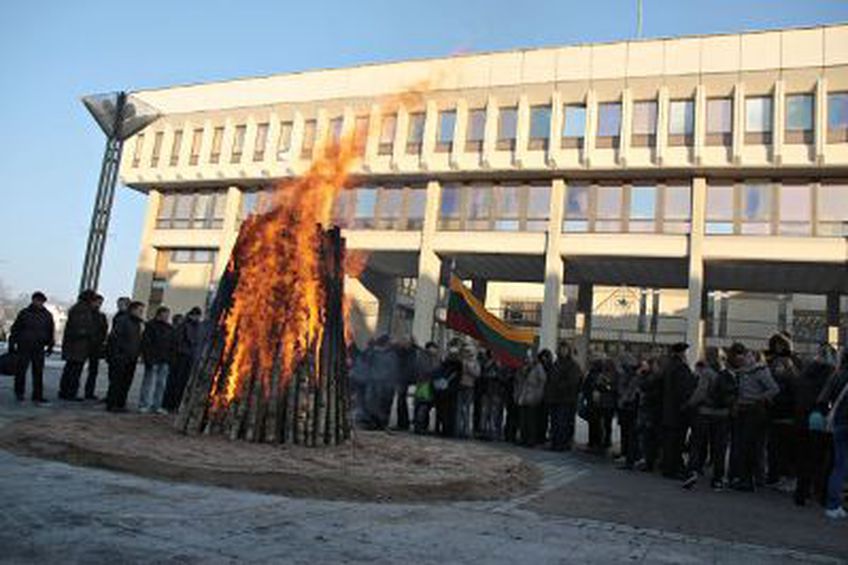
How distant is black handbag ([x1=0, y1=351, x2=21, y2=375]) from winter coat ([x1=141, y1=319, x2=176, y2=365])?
169cm

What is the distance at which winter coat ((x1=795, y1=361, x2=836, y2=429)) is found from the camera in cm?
854

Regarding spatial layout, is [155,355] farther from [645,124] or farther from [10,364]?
[645,124]

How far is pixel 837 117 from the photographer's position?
26.2 metres

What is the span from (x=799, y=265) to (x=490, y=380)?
1897 centimetres

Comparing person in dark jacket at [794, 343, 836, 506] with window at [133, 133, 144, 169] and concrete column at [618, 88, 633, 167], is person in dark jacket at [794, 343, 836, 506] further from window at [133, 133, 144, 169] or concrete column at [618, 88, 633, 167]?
window at [133, 133, 144, 169]

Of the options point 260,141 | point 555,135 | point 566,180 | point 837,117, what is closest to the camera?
point 837,117

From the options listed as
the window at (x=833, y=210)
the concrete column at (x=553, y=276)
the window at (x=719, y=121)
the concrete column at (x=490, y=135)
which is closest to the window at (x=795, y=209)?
the window at (x=833, y=210)

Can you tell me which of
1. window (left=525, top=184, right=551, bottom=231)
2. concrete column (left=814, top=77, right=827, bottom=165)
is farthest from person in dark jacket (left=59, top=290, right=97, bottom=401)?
concrete column (left=814, top=77, right=827, bottom=165)

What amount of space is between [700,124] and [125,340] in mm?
23039

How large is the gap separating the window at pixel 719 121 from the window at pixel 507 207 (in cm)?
764

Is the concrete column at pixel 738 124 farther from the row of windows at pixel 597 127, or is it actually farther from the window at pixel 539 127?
the window at pixel 539 127

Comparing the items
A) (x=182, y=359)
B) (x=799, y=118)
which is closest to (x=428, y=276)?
(x=799, y=118)

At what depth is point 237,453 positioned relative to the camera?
6637 mm

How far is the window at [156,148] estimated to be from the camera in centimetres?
3850
